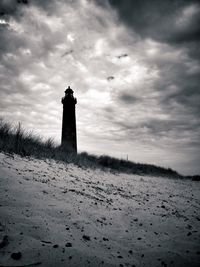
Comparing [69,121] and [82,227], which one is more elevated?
[69,121]

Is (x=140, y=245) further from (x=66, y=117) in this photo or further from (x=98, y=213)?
(x=66, y=117)

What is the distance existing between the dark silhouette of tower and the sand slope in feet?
37.1

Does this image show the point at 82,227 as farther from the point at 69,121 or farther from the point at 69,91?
the point at 69,91

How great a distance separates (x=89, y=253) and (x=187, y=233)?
1986 millimetres

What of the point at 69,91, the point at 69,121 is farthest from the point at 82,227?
the point at 69,91

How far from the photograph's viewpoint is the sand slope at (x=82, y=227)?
6.66 feet

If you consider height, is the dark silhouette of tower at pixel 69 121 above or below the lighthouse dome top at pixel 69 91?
below

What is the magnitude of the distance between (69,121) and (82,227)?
553 inches

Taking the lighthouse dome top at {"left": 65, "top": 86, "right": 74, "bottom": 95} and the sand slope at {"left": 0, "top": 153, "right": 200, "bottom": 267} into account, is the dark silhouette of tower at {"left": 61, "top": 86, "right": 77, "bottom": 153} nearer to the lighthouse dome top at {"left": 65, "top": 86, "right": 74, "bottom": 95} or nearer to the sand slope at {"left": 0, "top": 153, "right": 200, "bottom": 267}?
the lighthouse dome top at {"left": 65, "top": 86, "right": 74, "bottom": 95}

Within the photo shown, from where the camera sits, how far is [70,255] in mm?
2027

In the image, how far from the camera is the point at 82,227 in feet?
8.98

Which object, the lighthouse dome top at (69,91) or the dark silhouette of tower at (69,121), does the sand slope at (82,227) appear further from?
the lighthouse dome top at (69,91)

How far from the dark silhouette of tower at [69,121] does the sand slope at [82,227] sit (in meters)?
11.3

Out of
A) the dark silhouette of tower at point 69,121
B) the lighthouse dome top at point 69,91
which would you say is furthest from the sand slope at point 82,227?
the lighthouse dome top at point 69,91
